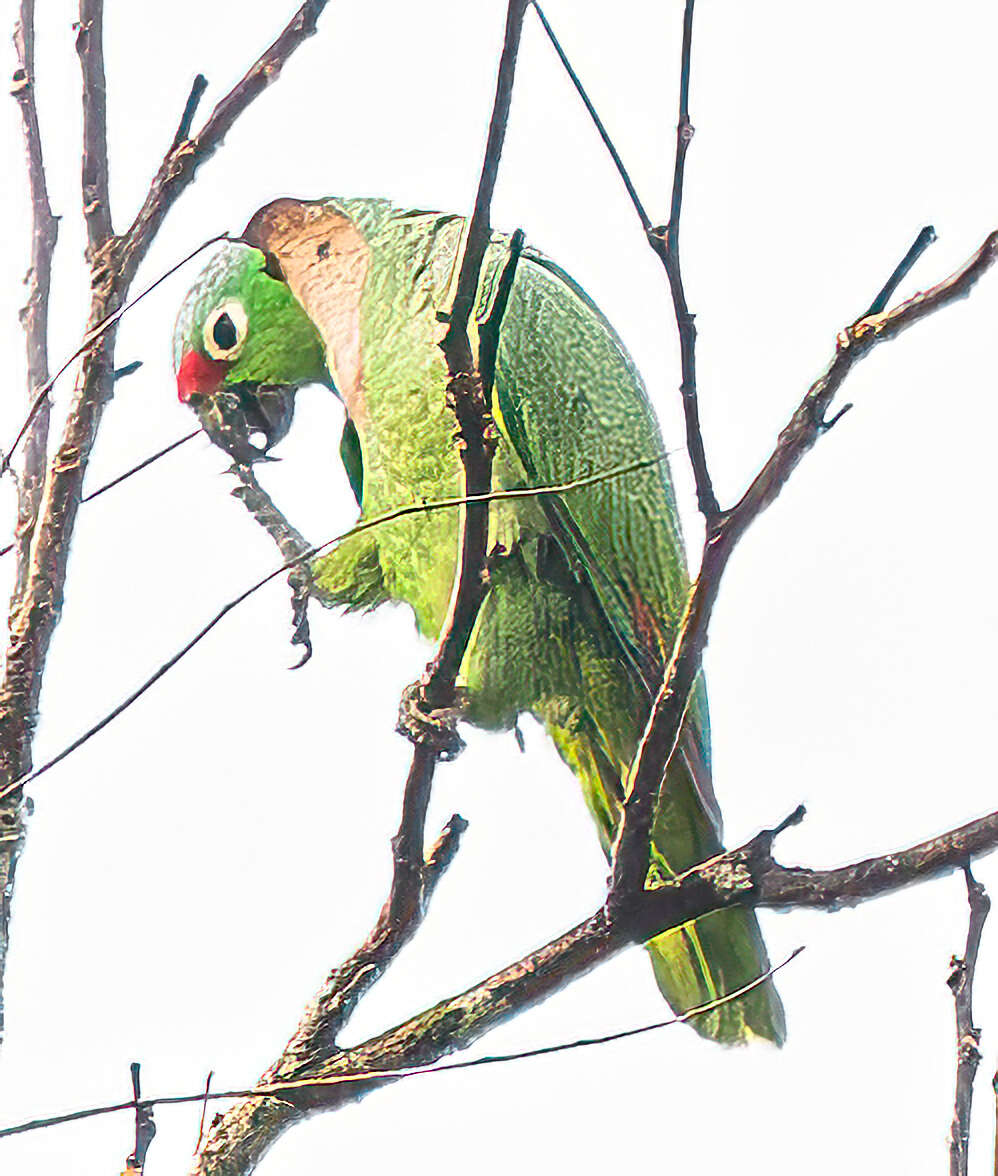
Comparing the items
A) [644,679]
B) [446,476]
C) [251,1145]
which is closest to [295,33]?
[446,476]

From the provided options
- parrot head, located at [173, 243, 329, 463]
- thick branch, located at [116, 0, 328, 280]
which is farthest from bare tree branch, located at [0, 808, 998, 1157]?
parrot head, located at [173, 243, 329, 463]

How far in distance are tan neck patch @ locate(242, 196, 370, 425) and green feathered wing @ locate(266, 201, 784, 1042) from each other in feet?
0.04

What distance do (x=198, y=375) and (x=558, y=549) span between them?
0.40 m

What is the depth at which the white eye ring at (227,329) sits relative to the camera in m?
1.24

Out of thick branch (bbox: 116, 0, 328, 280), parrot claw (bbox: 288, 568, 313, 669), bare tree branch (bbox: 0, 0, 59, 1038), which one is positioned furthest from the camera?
parrot claw (bbox: 288, 568, 313, 669)

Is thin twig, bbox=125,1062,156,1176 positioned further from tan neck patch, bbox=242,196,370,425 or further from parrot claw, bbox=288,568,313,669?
tan neck patch, bbox=242,196,370,425

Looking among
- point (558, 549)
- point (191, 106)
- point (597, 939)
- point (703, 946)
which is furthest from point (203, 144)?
point (703, 946)

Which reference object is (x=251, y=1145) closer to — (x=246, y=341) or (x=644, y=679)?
(x=644, y=679)

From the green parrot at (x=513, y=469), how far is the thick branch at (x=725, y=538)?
270 mm

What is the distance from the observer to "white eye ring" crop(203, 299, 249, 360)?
1.24 m

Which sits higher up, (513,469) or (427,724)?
(513,469)

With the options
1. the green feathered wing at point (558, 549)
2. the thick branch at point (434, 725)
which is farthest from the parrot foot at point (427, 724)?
the green feathered wing at point (558, 549)

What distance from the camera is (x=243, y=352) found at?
4.09 ft

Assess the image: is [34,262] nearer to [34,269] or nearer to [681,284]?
[34,269]
